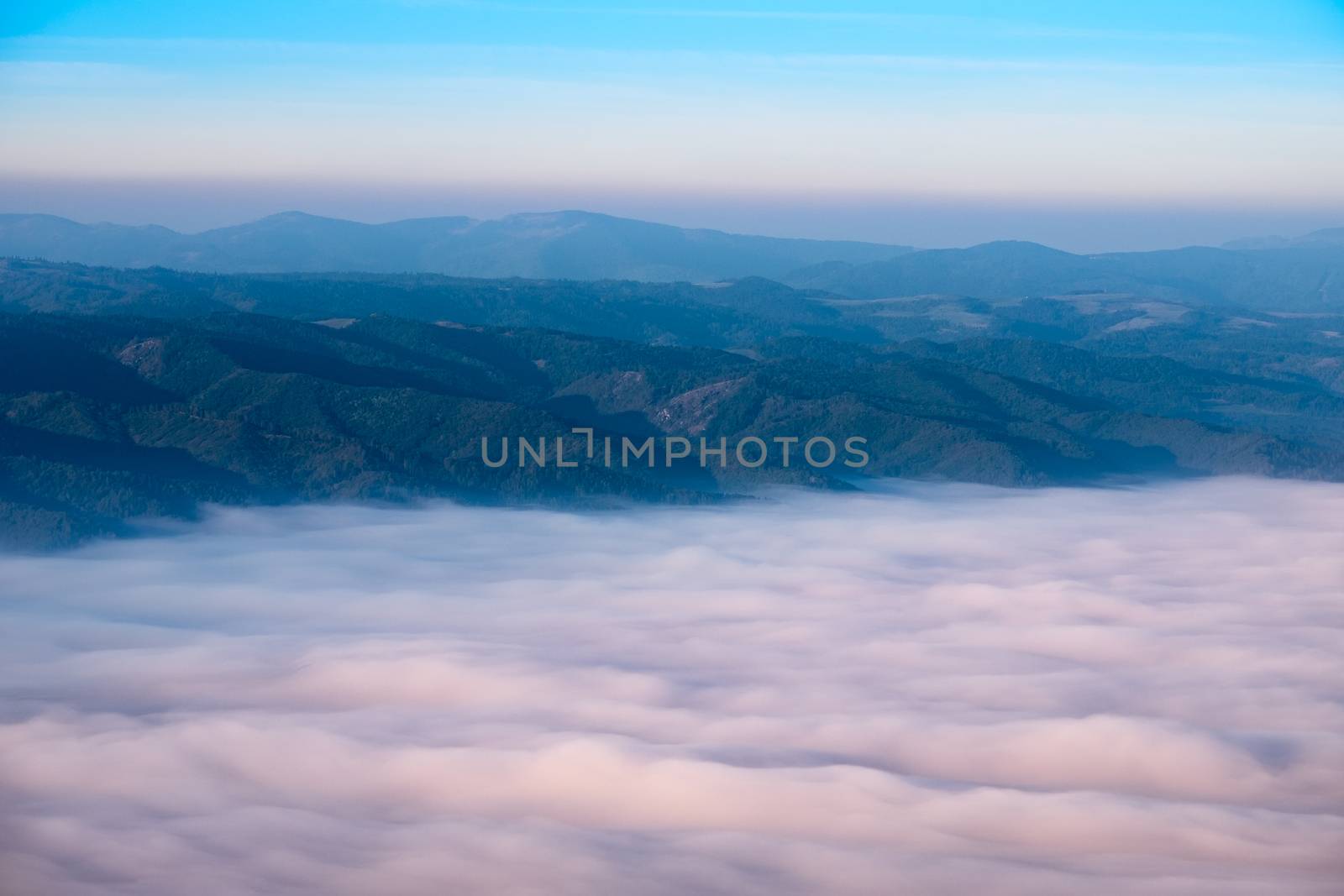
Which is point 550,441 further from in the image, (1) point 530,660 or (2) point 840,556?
(1) point 530,660

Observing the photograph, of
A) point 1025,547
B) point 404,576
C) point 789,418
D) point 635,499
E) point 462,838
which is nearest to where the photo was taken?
point 462,838

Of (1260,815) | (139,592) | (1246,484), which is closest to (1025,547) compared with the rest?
(1246,484)

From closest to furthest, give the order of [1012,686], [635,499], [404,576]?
[1012,686]
[404,576]
[635,499]

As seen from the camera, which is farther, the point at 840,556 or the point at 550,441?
the point at 550,441

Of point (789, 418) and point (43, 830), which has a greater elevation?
point (789, 418)

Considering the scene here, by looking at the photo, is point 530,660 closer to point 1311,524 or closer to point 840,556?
point 840,556
